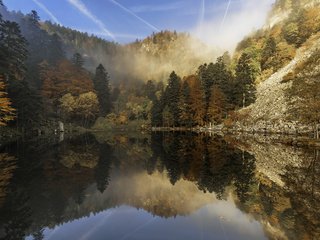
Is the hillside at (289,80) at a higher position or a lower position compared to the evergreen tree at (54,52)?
lower

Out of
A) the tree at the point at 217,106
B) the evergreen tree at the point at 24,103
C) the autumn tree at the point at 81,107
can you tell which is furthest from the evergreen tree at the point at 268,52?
the evergreen tree at the point at 24,103

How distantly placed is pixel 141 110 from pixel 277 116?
58949mm

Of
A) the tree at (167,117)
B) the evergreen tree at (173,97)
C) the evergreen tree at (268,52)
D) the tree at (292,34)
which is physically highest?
the tree at (292,34)

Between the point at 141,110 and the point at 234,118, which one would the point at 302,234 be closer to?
the point at 234,118

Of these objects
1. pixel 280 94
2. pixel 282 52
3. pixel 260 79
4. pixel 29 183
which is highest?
pixel 282 52

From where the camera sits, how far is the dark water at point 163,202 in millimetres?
10328

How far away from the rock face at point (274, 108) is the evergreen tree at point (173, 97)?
20595mm

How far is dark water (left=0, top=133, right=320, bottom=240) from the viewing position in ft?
33.9

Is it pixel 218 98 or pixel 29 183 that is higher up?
pixel 218 98

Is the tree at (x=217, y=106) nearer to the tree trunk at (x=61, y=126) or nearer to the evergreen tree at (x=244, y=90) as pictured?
the evergreen tree at (x=244, y=90)

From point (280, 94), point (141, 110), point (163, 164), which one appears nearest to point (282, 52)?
point (280, 94)

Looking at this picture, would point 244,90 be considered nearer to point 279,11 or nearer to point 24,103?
point 24,103

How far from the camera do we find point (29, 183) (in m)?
17.7

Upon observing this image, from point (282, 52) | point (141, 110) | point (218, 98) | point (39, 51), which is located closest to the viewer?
point (218, 98)
